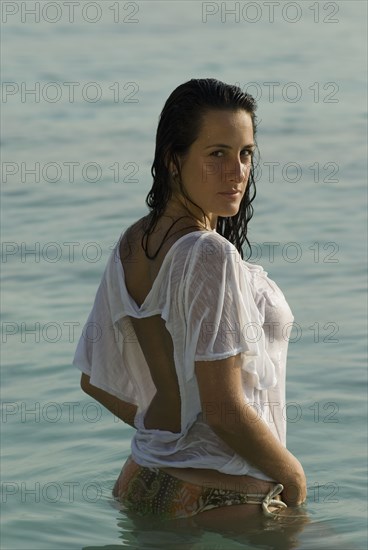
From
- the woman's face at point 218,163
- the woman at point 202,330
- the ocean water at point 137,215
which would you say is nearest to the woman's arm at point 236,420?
the woman at point 202,330

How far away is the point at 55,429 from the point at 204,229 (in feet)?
7.83

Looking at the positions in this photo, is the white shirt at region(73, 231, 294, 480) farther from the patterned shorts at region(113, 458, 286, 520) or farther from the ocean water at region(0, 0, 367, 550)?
the ocean water at region(0, 0, 367, 550)

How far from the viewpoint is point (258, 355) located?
3.52 meters

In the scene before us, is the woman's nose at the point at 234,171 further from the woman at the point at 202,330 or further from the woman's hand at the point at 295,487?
the woman's hand at the point at 295,487

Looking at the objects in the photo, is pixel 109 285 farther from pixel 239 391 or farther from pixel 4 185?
pixel 4 185

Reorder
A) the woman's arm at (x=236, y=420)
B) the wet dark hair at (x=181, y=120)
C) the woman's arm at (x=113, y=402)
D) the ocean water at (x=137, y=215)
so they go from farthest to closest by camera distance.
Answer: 1. the ocean water at (x=137, y=215)
2. the woman's arm at (x=113, y=402)
3. the wet dark hair at (x=181, y=120)
4. the woman's arm at (x=236, y=420)

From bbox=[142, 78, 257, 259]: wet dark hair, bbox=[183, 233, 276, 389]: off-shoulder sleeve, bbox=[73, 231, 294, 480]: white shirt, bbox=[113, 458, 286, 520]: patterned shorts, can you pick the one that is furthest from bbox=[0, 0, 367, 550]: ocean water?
bbox=[142, 78, 257, 259]: wet dark hair

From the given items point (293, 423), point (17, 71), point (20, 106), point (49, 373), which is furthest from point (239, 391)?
point (17, 71)

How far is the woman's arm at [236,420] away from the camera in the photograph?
3.44 m

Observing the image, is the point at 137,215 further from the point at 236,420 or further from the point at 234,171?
the point at 236,420

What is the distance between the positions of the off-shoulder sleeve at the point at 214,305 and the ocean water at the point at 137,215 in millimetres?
505

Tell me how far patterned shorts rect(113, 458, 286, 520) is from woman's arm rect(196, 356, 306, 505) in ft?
0.27

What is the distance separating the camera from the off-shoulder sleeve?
11.3 ft

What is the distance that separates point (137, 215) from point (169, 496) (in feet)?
16.7
